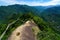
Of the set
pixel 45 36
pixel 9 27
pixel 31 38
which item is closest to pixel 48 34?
pixel 45 36

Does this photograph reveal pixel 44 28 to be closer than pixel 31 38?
No

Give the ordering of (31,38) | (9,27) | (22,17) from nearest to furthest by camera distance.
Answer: (31,38)
(9,27)
(22,17)

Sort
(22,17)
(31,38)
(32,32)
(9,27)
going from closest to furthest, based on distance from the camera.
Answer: (31,38)
(32,32)
(9,27)
(22,17)

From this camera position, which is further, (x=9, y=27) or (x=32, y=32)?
(x=9, y=27)

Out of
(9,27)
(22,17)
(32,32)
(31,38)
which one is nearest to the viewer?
(31,38)

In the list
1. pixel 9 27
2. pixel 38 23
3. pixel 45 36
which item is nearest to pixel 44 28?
pixel 38 23

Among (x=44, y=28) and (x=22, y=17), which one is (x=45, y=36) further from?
(x=22, y=17)

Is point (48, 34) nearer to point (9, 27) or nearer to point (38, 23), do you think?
point (38, 23)
